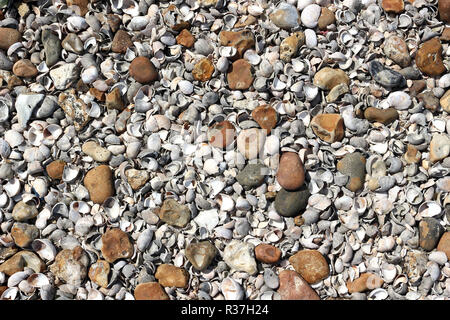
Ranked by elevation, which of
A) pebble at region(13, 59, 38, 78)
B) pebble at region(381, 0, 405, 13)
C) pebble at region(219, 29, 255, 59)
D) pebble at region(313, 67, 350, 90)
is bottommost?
pebble at region(13, 59, 38, 78)

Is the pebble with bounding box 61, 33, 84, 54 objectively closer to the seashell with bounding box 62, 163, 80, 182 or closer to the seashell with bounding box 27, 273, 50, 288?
the seashell with bounding box 62, 163, 80, 182

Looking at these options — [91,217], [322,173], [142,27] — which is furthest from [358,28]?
[91,217]

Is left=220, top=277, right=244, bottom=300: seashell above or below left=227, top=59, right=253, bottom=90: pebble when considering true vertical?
below

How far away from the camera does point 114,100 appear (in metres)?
2.23

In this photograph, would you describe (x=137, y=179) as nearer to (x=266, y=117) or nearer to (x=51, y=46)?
(x=266, y=117)

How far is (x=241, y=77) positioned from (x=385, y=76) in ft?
2.39

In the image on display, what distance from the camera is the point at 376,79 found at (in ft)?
7.34

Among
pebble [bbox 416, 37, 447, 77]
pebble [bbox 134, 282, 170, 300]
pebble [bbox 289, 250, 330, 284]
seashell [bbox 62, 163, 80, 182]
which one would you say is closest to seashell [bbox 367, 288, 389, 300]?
pebble [bbox 289, 250, 330, 284]

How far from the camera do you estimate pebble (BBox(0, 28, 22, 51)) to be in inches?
91.9

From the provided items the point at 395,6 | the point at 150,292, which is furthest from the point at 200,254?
the point at 395,6

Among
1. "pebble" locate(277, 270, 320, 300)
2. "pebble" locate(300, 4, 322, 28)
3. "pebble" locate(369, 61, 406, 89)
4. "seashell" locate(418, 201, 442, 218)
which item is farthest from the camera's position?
"pebble" locate(300, 4, 322, 28)

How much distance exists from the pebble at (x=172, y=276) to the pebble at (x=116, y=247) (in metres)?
0.17

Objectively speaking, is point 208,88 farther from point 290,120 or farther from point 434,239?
point 434,239

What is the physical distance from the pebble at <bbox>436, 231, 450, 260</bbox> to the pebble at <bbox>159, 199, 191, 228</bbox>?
→ 1.19 meters
